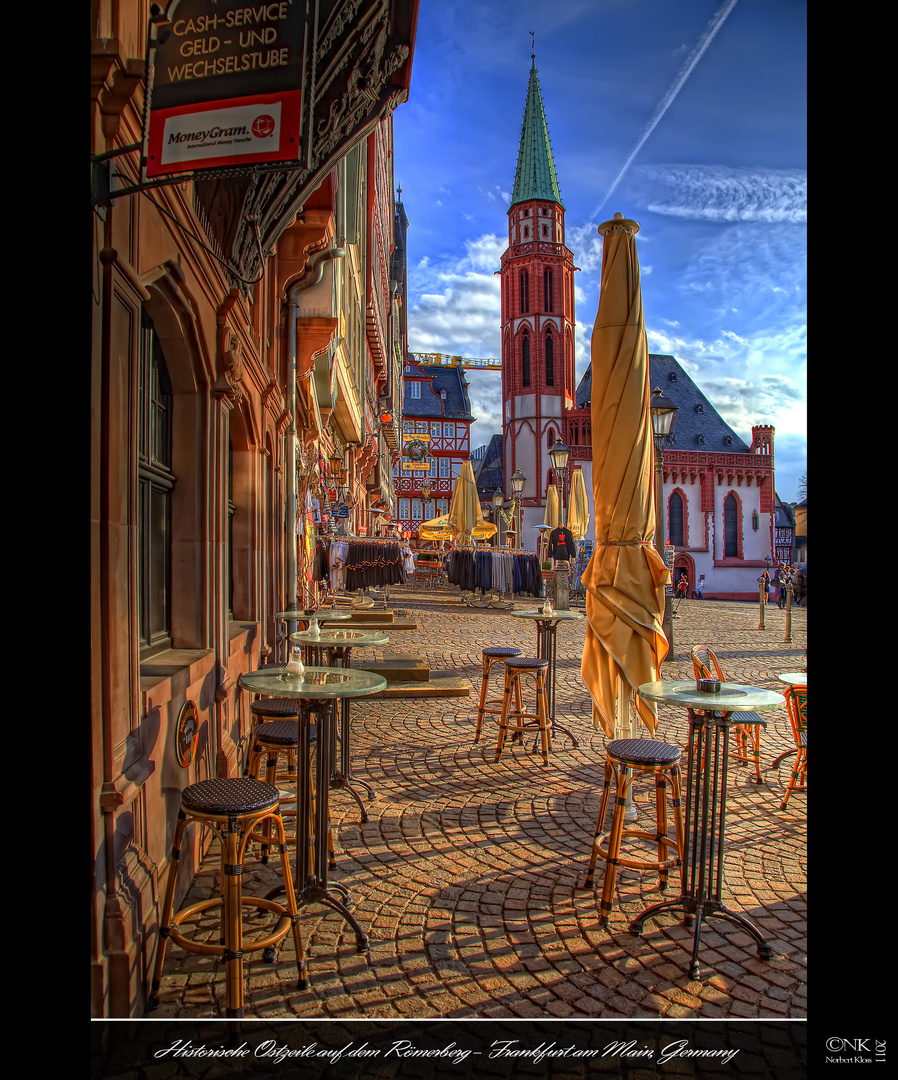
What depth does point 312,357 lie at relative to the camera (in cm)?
987

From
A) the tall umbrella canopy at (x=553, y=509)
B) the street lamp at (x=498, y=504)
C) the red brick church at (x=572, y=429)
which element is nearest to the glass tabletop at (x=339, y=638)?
the tall umbrella canopy at (x=553, y=509)

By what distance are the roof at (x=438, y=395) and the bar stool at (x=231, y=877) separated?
6600 cm

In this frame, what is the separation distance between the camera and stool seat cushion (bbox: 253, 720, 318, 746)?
3.95 m

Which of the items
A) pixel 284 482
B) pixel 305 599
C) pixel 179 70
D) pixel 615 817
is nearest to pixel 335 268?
pixel 284 482

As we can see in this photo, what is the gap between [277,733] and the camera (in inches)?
158

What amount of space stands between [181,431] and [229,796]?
96.4 inches

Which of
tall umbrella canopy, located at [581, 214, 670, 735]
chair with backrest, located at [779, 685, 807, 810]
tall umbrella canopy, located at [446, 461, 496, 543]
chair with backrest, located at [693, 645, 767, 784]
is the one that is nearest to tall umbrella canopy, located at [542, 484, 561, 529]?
tall umbrella canopy, located at [446, 461, 496, 543]

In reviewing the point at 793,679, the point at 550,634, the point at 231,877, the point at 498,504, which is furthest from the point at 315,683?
the point at 498,504

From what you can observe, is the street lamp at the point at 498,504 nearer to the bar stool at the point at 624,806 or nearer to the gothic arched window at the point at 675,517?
the gothic arched window at the point at 675,517

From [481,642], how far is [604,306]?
964cm

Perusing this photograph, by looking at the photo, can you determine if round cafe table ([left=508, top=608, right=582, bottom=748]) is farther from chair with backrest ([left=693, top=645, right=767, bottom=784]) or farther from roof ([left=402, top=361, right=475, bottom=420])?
roof ([left=402, top=361, right=475, bottom=420])

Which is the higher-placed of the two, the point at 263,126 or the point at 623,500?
the point at 263,126

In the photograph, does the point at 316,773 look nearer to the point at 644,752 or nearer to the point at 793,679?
the point at 644,752

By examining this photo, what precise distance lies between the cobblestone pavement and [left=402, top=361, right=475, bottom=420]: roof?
63.6m
